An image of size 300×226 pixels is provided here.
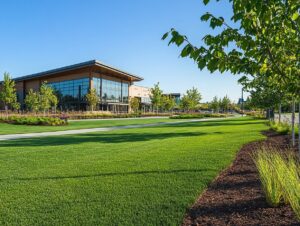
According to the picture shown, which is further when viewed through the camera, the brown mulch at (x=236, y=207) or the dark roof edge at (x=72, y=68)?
the dark roof edge at (x=72, y=68)

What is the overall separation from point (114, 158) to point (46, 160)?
197cm

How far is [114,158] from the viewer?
8.65m

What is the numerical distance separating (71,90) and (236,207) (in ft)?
189

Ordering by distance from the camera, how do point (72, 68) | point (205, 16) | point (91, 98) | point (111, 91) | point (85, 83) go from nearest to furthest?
point (205, 16)
point (91, 98)
point (72, 68)
point (85, 83)
point (111, 91)

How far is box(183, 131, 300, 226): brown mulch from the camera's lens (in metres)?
3.98

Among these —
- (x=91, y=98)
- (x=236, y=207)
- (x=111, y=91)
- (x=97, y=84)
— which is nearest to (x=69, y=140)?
(x=236, y=207)

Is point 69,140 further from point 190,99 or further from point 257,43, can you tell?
point 190,99

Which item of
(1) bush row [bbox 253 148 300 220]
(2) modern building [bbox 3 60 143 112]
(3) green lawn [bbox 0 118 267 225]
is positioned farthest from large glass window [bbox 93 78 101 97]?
(1) bush row [bbox 253 148 300 220]

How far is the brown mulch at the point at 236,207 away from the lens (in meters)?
3.98

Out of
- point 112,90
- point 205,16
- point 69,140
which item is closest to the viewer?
point 205,16

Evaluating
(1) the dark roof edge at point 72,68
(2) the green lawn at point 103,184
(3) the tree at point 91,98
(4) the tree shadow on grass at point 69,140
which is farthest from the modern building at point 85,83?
(2) the green lawn at point 103,184

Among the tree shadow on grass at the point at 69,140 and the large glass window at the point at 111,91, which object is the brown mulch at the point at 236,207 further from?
the large glass window at the point at 111,91

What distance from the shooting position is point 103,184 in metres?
5.81

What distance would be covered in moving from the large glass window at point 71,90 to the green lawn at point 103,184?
158 ft
